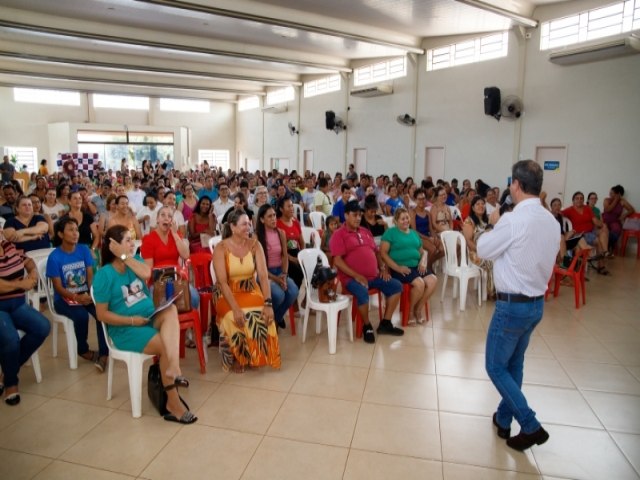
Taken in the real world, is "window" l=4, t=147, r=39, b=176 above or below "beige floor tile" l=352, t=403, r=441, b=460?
above

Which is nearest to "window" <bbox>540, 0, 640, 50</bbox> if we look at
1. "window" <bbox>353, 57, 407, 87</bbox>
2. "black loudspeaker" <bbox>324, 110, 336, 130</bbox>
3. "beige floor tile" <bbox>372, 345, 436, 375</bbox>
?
"window" <bbox>353, 57, 407, 87</bbox>

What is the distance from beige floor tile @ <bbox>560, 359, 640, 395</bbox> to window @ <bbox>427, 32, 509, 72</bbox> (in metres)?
7.78

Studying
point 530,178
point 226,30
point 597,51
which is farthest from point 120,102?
point 530,178

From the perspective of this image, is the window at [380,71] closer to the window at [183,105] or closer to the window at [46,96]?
the window at [183,105]

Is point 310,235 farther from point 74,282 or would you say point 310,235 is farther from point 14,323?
point 14,323

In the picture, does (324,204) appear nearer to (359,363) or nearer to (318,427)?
(359,363)

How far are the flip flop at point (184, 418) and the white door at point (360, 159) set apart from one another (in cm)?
1152

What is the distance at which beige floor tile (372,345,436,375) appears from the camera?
133 inches

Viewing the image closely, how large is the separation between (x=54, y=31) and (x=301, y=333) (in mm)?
8648

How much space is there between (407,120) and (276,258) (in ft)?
28.5

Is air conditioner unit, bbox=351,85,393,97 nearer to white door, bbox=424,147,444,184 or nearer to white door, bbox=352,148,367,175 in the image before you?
white door, bbox=352,148,367,175

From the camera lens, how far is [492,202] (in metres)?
7.23

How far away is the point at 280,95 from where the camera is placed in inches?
707

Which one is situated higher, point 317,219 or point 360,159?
point 360,159
